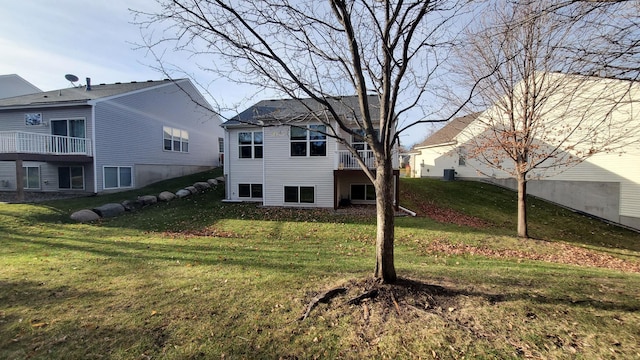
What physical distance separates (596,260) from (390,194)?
8514mm

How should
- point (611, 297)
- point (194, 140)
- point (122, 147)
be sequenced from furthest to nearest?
point (194, 140) < point (122, 147) < point (611, 297)

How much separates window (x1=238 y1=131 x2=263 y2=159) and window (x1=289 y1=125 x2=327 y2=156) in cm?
211

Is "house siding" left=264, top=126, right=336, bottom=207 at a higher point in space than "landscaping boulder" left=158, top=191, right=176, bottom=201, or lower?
higher

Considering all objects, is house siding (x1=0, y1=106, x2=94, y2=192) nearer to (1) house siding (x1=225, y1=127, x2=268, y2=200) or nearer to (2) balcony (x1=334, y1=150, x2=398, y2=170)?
(1) house siding (x1=225, y1=127, x2=268, y2=200)

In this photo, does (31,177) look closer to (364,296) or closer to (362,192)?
(362,192)

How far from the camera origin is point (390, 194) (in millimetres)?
4188

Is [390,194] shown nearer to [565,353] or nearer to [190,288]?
[565,353]

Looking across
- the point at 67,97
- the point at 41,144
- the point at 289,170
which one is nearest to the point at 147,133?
the point at 67,97

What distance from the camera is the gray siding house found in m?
15.1

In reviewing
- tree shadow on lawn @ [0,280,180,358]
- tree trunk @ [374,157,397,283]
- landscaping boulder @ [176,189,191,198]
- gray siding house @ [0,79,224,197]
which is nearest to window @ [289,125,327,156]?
gray siding house @ [0,79,224,197]

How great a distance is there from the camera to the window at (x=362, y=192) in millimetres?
15766

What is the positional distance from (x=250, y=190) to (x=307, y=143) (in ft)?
14.1

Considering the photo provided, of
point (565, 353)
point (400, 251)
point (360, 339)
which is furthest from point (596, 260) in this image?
point (360, 339)

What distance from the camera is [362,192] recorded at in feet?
52.3
